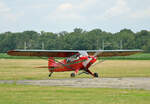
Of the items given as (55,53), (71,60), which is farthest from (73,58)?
(55,53)

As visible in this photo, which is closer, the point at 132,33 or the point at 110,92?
the point at 110,92

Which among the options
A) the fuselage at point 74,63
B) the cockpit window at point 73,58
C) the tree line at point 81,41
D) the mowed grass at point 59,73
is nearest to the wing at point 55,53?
the cockpit window at point 73,58

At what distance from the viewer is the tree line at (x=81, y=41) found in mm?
104125

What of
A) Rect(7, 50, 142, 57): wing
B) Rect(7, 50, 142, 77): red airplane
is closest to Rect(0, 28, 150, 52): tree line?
Rect(7, 50, 142, 57): wing

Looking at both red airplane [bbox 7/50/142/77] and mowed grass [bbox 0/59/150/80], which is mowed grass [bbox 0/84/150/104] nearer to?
red airplane [bbox 7/50/142/77]

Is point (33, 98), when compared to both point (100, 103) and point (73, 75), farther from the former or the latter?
point (73, 75)

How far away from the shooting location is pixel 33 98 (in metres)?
13.9

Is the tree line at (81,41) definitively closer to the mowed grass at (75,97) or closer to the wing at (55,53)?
the wing at (55,53)

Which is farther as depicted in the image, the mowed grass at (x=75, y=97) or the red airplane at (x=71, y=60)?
the red airplane at (x=71, y=60)

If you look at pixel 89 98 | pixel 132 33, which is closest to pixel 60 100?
pixel 89 98

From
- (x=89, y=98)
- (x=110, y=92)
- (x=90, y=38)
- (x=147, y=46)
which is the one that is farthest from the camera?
(x=90, y=38)

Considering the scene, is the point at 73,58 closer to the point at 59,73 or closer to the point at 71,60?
the point at 71,60

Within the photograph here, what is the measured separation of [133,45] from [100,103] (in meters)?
96.9

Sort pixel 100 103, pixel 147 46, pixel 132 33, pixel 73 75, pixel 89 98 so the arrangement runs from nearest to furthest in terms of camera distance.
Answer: pixel 100 103 < pixel 89 98 < pixel 73 75 < pixel 147 46 < pixel 132 33
